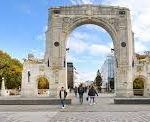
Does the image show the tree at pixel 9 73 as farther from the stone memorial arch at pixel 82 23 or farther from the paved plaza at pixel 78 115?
the paved plaza at pixel 78 115

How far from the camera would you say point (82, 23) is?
4747 centimetres

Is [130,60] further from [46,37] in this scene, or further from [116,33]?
[46,37]

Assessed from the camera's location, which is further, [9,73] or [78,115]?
[9,73]

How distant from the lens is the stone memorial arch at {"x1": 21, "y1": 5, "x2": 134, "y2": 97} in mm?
46750

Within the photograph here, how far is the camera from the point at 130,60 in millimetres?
46906

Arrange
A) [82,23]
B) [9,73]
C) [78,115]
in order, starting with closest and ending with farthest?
1. [78,115]
2. [82,23]
3. [9,73]


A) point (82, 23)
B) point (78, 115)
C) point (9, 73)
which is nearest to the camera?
point (78, 115)

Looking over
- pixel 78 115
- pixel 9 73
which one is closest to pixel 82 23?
pixel 78 115

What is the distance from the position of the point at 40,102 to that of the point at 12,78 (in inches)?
1852

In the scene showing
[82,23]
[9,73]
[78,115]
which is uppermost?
[82,23]

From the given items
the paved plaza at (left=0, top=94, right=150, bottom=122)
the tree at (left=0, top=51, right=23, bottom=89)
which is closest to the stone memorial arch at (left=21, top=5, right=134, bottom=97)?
the paved plaza at (left=0, top=94, right=150, bottom=122)

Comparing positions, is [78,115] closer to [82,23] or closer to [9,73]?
[82,23]

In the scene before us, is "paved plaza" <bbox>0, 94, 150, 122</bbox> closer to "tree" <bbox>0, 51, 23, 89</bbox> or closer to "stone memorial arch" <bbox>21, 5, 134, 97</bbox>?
"stone memorial arch" <bbox>21, 5, 134, 97</bbox>

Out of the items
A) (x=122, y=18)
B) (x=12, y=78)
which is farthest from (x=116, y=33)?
(x=12, y=78)
